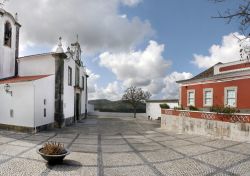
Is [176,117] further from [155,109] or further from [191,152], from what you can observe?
[155,109]

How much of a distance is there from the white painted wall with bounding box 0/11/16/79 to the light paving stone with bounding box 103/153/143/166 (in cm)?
1477

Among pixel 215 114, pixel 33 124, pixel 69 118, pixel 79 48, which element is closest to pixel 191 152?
pixel 215 114

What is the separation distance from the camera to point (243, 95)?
16203 millimetres

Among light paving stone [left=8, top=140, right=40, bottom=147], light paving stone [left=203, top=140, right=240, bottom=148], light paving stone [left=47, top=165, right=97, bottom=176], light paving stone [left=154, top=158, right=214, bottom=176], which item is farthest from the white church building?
light paving stone [left=203, top=140, right=240, bottom=148]

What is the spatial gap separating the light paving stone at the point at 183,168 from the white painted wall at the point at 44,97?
10207 millimetres

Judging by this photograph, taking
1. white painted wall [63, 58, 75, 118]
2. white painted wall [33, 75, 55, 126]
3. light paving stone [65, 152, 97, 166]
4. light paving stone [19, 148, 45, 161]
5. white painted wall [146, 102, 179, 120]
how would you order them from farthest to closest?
1. white painted wall [146, 102, 179, 120]
2. white painted wall [63, 58, 75, 118]
3. white painted wall [33, 75, 55, 126]
4. light paving stone [19, 148, 45, 161]
5. light paving stone [65, 152, 97, 166]

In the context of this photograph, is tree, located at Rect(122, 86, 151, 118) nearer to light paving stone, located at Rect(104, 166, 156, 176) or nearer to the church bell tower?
the church bell tower

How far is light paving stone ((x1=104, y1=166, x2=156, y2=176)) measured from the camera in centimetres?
707

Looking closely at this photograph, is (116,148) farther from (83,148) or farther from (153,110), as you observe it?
(153,110)

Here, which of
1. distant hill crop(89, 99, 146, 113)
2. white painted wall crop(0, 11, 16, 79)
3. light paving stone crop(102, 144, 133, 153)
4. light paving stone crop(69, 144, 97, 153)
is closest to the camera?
light paving stone crop(69, 144, 97, 153)

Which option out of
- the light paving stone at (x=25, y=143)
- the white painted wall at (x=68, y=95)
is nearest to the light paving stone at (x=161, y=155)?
the light paving stone at (x=25, y=143)

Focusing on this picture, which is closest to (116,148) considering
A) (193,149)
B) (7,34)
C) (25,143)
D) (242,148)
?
(193,149)

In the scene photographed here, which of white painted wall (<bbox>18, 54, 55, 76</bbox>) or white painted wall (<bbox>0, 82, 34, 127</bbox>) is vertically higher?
white painted wall (<bbox>18, 54, 55, 76</bbox>)

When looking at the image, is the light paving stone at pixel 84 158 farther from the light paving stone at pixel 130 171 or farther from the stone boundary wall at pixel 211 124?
the stone boundary wall at pixel 211 124
